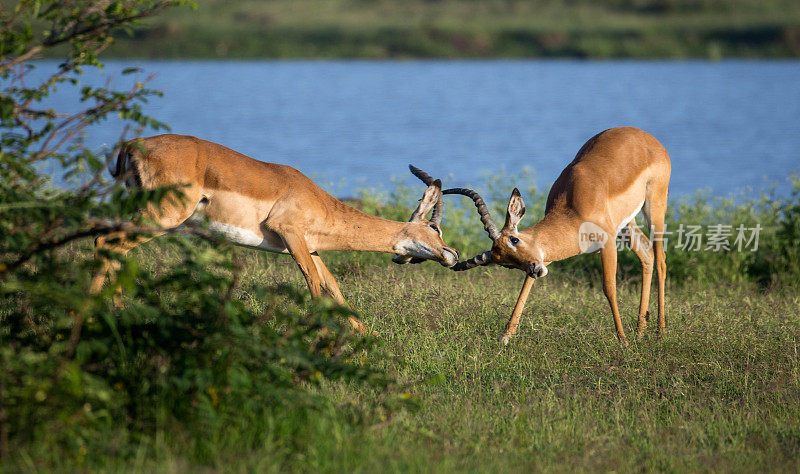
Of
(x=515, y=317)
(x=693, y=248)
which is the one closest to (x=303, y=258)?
(x=515, y=317)

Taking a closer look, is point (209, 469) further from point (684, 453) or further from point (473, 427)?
point (684, 453)

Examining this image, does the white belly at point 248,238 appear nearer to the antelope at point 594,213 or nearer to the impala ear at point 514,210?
the antelope at point 594,213

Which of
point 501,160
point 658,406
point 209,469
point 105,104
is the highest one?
point 105,104

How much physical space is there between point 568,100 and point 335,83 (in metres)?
17.2

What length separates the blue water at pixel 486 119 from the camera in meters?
21.1

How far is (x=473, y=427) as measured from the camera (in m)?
4.45

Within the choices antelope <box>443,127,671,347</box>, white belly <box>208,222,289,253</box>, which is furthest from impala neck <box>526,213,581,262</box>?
white belly <box>208,222,289,253</box>

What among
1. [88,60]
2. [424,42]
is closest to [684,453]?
[88,60]

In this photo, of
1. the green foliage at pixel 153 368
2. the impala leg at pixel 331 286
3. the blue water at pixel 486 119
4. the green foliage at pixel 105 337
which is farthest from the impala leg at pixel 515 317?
the blue water at pixel 486 119

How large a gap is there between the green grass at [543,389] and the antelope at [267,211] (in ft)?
1.75

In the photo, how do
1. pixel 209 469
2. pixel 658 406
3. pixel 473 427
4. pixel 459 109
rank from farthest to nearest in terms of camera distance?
pixel 459 109 < pixel 658 406 < pixel 473 427 < pixel 209 469

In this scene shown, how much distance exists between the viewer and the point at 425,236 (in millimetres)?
6242

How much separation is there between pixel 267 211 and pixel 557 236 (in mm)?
2135

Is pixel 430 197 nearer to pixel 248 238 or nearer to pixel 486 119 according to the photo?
pixel 248 238
